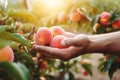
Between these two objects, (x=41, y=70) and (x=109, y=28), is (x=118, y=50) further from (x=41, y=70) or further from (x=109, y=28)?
(x=41, y=70)

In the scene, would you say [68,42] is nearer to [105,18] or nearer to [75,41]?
[75,41]

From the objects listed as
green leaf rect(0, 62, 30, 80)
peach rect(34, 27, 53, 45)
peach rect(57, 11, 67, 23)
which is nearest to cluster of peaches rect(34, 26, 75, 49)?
peach rect(34, 27, 53, 45)

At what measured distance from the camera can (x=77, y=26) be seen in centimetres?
151

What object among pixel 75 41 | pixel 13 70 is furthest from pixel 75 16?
pixel 13 70

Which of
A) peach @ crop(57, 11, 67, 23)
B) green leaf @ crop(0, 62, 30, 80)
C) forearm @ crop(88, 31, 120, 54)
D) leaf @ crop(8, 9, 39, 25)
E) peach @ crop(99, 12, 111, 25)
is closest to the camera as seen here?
green leaf @ crop(0, 62, 30, 80)

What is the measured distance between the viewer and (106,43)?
1.05 meters

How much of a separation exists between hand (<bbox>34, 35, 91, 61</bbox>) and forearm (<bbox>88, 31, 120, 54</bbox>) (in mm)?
42

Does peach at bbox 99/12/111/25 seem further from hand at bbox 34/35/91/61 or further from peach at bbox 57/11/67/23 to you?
hand at bbox 34/35/91/61

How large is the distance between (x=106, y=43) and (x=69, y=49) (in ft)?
0.58

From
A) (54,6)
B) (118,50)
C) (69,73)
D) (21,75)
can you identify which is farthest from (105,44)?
(69,73)

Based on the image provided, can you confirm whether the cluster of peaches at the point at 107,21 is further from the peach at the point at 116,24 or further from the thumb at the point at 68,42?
the thumb at the point at 68,42

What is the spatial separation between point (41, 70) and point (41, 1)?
1.11m

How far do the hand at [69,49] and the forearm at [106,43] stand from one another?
1.6 inches

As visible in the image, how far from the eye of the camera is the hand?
90 centimetres
